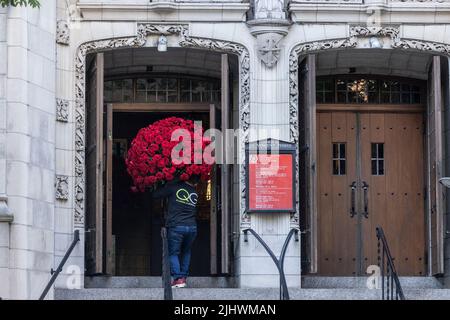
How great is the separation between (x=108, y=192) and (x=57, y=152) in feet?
4.83

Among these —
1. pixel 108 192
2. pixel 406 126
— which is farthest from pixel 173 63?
pixel 406 126

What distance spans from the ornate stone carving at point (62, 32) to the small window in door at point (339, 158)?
15.1 ft

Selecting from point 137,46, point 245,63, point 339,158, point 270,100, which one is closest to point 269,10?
point 245,63

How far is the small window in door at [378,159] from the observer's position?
24.5m

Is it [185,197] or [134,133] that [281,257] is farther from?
[134,133]

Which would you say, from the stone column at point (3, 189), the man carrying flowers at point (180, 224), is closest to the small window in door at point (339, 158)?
the man carrying flowers at point (180, 224)

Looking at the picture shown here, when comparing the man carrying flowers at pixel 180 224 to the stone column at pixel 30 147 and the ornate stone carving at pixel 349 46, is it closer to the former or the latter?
the stone column at pixel 30 147

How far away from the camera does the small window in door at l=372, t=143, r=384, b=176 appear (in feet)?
80.4

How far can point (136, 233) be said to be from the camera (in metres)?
25.7

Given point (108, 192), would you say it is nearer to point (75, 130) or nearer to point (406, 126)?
point (75, 130)

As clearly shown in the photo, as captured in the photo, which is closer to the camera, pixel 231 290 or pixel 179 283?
pixel 231 290

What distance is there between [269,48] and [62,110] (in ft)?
10.0

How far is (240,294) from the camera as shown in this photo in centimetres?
2038

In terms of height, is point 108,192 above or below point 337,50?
below
